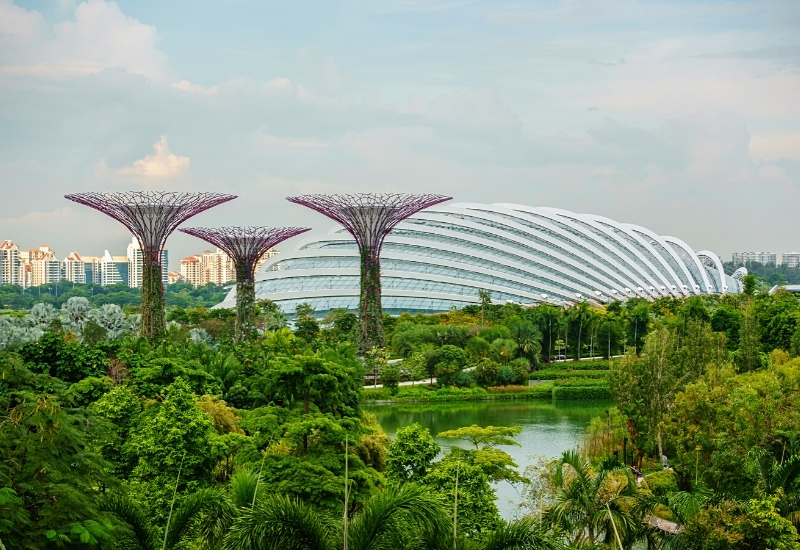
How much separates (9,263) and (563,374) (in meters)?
132

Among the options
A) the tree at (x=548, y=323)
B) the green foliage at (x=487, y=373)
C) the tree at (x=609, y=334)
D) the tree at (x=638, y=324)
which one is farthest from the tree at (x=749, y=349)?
the tree at (x=638, y=324)

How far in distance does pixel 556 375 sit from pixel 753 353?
14400 millimetres

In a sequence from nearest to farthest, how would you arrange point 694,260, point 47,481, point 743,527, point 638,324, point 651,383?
point 47,481 → point 743,527 → point 651,383 → point 638,324 → point 694,260

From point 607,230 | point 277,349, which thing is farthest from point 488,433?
point 607,230

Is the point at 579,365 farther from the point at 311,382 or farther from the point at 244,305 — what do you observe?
the point at 311,382

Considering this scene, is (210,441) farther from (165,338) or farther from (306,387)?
(165,338)

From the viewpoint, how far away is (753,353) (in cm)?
4319

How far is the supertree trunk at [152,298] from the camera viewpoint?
4775 cm

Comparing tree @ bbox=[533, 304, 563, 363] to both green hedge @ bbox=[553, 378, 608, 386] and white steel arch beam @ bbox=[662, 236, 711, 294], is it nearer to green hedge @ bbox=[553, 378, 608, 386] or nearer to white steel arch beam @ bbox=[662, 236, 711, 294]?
green hedge @ bbox=[553, 378, 608, 386]

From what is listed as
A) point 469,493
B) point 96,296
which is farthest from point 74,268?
point 469,493

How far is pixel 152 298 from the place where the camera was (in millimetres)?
47750

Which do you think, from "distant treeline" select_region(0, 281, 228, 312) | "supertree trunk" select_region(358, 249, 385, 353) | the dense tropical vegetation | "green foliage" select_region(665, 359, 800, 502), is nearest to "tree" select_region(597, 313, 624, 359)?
"supertree trunk" select_region(358, 249, 385, 353)

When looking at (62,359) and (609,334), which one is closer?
(62,359)

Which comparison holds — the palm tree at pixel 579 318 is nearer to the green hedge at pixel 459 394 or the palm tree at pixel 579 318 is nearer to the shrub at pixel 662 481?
the green hedge at pixel 459 394
